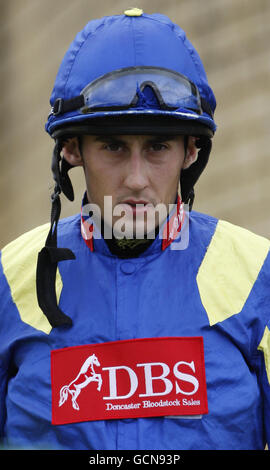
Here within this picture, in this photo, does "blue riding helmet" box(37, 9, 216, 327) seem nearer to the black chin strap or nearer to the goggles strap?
the black chin strap

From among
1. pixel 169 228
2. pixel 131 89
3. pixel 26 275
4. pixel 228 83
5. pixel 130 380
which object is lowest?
pixel 130 380

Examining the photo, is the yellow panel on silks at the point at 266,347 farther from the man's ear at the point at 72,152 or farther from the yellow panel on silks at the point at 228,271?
the man's ear at the point at 72,152

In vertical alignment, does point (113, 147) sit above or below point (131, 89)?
below

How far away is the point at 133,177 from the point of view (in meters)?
2.65

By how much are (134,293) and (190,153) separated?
566 mm

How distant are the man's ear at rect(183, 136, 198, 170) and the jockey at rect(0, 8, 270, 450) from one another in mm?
136

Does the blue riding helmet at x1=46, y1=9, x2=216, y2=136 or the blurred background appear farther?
the blurred background

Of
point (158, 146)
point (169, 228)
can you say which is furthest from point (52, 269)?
point (158, 146)

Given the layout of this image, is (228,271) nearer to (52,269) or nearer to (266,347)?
(266,347)

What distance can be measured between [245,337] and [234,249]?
31 cm

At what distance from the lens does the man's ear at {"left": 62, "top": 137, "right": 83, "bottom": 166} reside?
2957 millimetres

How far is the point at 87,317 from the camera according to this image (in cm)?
266

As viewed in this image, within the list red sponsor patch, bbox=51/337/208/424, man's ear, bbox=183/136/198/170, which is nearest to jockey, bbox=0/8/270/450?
red sponsor patch, bbox=51/337/208/424

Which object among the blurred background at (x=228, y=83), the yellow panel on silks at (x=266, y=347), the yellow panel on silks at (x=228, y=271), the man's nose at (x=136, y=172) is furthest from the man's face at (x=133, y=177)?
the blurred background at (x=228, y=83)
